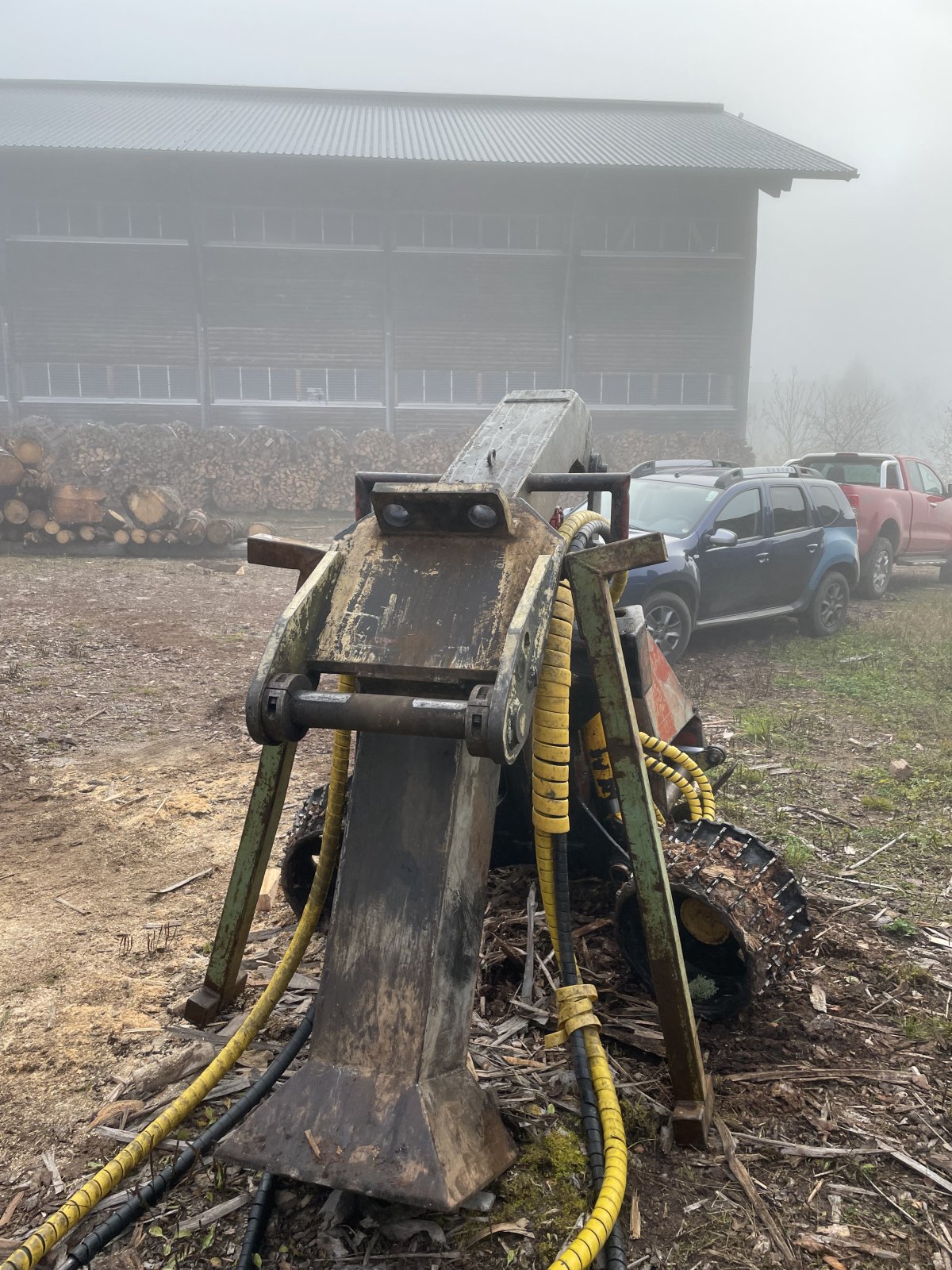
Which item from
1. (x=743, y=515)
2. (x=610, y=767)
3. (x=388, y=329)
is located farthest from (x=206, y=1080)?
(x=388, y=329)

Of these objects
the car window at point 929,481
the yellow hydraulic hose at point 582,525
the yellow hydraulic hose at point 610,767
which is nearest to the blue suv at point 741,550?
the car window at point 929,481

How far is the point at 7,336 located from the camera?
73.2 ft

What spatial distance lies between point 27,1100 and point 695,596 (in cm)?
780

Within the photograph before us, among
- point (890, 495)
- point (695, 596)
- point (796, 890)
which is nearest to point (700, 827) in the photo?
point (796, 890)

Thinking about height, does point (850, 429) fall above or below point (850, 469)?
above

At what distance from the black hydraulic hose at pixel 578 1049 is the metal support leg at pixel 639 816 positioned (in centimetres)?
21

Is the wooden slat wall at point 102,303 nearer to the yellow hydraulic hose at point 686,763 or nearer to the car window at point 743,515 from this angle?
the car window at point 743,515

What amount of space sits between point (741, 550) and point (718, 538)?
540 millimetres

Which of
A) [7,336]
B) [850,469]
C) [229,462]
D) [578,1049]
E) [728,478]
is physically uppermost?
[7,336]

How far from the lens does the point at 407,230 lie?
75.3 feet

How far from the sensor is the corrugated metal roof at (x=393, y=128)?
22281mm

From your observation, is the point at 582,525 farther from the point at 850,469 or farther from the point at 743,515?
the point at 850,469

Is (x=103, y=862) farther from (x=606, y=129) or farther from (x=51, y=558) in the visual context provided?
(x=606, y=129)

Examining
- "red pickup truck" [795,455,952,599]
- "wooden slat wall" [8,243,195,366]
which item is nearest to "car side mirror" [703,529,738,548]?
"red pickup truck" [795,455,952,599]
